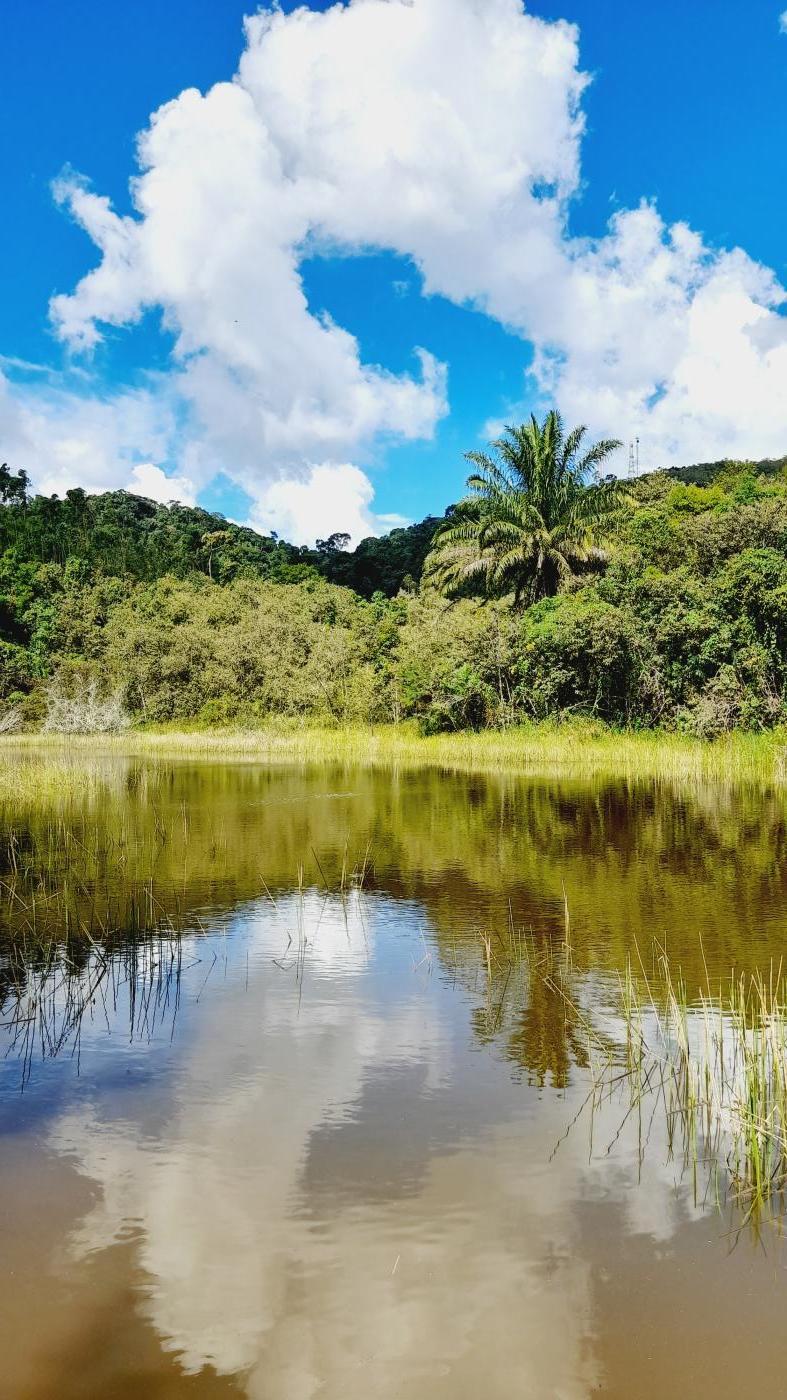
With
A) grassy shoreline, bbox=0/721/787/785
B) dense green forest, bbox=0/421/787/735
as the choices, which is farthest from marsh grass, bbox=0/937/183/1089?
dense green forest, bbox=0/421/787/735

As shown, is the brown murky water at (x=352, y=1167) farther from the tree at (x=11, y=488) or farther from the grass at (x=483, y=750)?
the tree at (x=11, y=488)

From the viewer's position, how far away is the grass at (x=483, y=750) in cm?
2472

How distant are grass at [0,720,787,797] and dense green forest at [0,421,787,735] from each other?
1.87 m

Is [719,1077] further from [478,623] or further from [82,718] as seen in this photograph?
[82,718]

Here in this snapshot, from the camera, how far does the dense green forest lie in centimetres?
3194

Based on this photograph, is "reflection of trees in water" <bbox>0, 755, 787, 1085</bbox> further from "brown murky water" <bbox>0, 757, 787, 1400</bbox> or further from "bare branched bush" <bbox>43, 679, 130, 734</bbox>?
"bare branched bush" <bbox>43, 679, 130, 734</bbox>

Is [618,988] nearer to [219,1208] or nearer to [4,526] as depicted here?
[219,1208]

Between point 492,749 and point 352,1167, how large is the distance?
93.7 feet

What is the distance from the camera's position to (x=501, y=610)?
40125mm

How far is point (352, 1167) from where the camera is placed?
4.39 meters

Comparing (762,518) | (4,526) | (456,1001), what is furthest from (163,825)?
(4,526)

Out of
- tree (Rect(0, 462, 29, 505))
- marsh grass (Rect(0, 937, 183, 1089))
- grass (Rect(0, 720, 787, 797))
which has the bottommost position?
marsh grass (Rect(0, 937, 183, 1089))

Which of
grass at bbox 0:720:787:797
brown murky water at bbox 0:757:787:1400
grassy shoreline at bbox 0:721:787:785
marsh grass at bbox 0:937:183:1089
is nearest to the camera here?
brown murky water at bbox 0:757:787:1400

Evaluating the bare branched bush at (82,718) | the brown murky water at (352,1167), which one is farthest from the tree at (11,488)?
the brown murky water at (352,1167)
